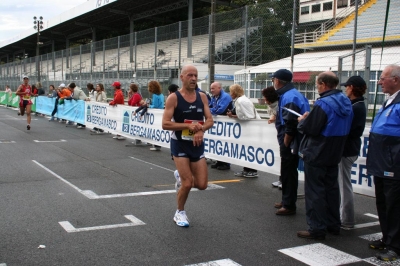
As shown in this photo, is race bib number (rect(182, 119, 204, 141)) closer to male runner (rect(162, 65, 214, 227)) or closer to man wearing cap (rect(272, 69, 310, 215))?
male runner (rect(162, 65, 214, 227))

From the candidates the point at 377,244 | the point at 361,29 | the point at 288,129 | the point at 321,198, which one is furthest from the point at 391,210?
the point at 361,29

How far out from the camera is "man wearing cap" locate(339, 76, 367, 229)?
17.4 ft

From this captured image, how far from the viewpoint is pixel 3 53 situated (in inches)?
3868

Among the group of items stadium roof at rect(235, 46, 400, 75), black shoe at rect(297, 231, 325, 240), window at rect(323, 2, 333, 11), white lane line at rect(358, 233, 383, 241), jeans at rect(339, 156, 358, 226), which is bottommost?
white lane line at rect(358, 233, 383, 241)

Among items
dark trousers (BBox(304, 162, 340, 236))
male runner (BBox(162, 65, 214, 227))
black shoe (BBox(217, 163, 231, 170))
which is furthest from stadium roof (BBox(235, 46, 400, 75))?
dark trousers (BBox(304, 162, 340, 236))

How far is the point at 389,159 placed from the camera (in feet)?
13.9

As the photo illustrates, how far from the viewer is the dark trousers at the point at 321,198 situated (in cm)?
498

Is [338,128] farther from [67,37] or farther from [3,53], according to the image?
[3,53]

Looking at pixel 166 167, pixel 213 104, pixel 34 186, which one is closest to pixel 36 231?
pixel 34 186

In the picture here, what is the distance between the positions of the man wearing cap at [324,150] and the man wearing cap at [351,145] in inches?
9.8

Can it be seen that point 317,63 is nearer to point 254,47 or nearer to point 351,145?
point 254,47

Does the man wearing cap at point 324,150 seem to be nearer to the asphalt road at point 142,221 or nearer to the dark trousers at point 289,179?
the asphalt road at point 142,221

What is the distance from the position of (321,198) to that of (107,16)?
156 feet

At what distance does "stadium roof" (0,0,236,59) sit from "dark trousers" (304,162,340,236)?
34.5 m
